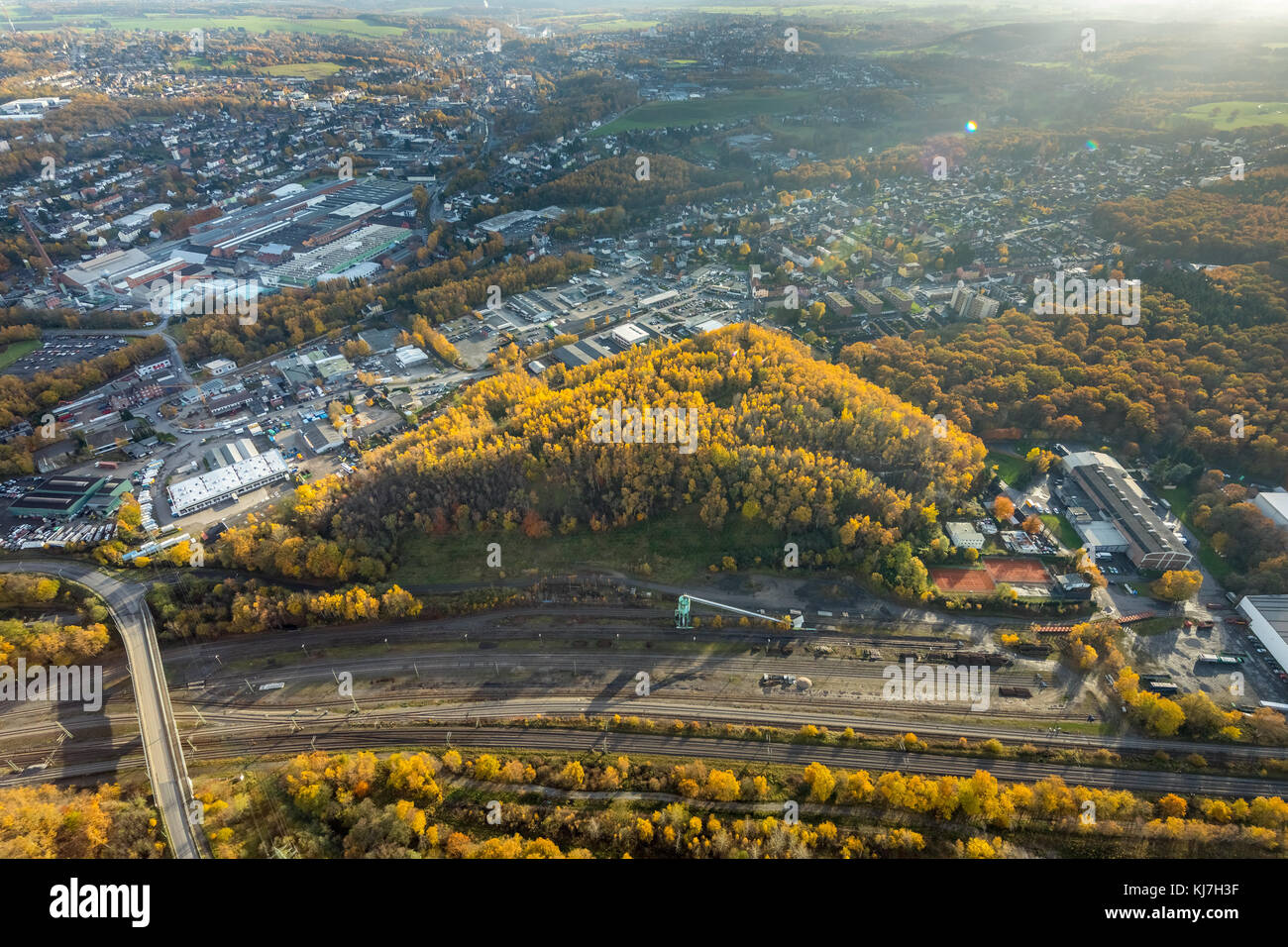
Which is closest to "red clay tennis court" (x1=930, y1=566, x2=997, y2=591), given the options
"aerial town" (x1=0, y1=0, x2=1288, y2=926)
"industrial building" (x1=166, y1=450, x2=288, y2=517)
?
"aerial town" (x1=0, y1=0, x2=1288, y2=926)

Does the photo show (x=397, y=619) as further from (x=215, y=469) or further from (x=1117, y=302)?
(x=1117, y=302)

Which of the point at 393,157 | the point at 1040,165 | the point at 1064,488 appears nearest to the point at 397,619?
the point at 1064,488

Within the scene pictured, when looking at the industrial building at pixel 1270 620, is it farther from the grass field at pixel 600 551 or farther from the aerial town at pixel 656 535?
Answer: the grass field at pixel 600 551

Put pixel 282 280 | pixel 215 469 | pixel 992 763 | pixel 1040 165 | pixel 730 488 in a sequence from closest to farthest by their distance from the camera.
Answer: pixel 992 763 < pixel 730 488 < pixel 215 469 < pixel 282 280 < pixel 1040 165

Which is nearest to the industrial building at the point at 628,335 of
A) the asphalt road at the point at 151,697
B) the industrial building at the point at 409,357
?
the industrial building at the point at 409,357

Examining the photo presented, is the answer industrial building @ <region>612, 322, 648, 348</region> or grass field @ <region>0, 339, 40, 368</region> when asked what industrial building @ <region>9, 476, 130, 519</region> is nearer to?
grass field @ <region>0, 339, 40, 368</region>

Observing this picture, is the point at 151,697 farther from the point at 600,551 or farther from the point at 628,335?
the point at 628,335

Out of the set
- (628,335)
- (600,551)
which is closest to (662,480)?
(600,551)
